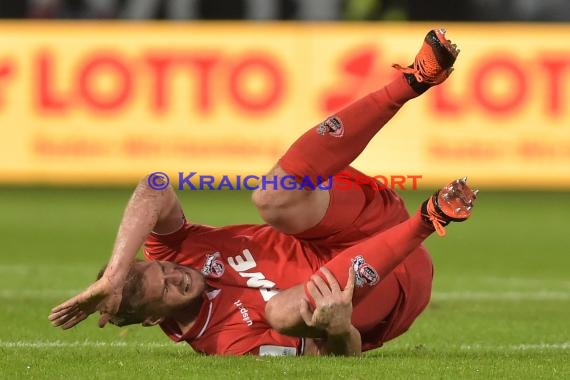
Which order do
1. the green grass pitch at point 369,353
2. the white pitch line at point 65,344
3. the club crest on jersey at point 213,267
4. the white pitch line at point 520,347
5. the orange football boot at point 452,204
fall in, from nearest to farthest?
the orange football boot at point 452,204, the green grass pitch at point 369,353, the club crest on jersey at point 213,267, the white pitch line at point 65,344, the white pitch line at point 520,347

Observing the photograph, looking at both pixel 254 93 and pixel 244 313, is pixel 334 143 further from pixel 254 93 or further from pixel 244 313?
pixel 254 93

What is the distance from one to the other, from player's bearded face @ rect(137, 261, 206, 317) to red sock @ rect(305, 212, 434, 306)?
63 centimetres

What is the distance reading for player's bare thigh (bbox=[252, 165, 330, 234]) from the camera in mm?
6270

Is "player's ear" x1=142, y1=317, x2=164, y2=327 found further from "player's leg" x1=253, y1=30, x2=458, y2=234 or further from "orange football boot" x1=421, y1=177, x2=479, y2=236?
"orange football boot" x1=421, y1=177, x2=479, y2=236

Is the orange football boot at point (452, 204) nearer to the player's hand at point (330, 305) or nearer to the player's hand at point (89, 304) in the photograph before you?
the player's hand at point (330, 305)

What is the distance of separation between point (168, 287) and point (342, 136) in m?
1.09

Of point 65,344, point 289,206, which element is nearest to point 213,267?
point 289,206

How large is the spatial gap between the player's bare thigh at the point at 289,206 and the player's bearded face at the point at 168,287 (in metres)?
0.48

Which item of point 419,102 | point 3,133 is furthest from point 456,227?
point 3,133

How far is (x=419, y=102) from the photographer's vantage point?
1561 cm

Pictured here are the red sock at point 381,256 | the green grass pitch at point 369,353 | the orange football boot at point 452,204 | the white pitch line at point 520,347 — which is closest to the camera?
the orange football boot at point 452,204

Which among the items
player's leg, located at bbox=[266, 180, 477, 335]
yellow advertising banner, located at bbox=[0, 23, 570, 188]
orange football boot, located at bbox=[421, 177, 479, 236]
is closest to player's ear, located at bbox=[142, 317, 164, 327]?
player's leg, located at bbox=[266, 180, 477, 335]

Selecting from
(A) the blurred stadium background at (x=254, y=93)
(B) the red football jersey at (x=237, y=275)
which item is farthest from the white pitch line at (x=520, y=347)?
(A) the blurred stadium background at (x=254, y=93)

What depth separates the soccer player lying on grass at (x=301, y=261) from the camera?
20.1ft
